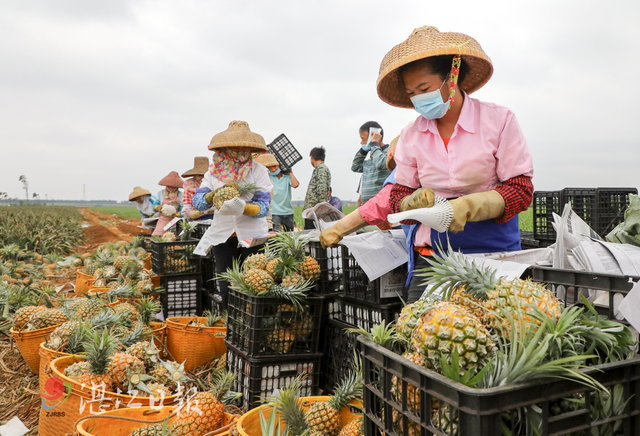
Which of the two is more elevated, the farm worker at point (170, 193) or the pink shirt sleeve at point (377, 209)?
the farm worker at point (170, 193)

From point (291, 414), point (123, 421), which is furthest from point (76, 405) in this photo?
point (291, 414)

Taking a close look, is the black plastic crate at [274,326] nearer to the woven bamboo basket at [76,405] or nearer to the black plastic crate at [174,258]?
the woven bamboo basket at [76,405]

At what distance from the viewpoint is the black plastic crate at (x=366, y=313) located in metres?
2.76

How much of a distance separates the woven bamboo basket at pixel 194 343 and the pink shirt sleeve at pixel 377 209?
2047mm

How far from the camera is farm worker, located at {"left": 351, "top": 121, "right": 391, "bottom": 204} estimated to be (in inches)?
261

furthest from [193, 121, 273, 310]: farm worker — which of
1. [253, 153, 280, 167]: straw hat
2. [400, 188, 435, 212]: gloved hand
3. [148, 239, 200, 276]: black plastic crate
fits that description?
[253, 153, 280, 167]: straw hat

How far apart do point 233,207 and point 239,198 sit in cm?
20

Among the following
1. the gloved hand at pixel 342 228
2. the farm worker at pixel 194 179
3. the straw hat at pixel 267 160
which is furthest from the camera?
the straw hat at pixel 267 160

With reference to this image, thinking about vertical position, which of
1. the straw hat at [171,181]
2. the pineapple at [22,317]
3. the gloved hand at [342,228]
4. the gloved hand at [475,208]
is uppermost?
the straw hat at [171,181]

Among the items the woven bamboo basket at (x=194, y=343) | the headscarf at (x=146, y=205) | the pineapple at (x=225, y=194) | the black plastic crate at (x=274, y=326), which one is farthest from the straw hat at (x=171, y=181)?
the black plastic crate at (x=274, y=326)

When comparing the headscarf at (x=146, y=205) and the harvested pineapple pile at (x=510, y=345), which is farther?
the headscarf at (x=146, y=205)

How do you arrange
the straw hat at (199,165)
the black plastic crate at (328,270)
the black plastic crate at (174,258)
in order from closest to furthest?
the black plastic crate at (328,270), the black plastic crate at (174,258), the straw hat at (199,165)

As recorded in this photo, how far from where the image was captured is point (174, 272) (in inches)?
224

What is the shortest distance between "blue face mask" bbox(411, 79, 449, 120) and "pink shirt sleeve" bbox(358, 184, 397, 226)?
1.75ft
